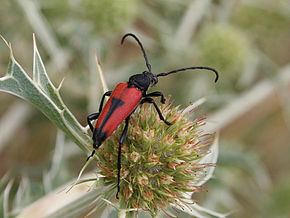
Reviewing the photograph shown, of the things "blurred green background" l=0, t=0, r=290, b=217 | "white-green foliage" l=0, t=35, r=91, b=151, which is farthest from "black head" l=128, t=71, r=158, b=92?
"blurred green background" l=0, t=0, r=290, b=217

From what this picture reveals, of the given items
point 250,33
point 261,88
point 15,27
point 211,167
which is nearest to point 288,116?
point 261,88

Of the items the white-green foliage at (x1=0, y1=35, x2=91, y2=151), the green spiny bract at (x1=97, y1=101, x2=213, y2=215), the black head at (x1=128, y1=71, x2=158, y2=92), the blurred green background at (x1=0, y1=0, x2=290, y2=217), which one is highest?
the blurred green background at (x1=0, y1=0, x2=290, y2=217)

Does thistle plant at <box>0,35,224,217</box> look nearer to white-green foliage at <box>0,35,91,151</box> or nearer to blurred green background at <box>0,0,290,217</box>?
white-green foliage at <box>0,35,91,151</box>

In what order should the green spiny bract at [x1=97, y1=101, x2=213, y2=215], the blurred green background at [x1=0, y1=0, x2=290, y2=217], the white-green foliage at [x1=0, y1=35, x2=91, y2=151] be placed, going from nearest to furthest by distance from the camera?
the white-green foliage at [x1=0, y1=35, x2=91, y2=151] → the green spiny bract at [x1=97, y1=101, x2=213, y2=215] → the blurred green background at [x1=0, y1=0, x2=290, y2=217]

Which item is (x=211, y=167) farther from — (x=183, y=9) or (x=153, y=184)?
(x=183, y=9)

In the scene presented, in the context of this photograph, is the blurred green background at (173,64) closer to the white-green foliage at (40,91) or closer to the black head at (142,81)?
the black head at (142,81)

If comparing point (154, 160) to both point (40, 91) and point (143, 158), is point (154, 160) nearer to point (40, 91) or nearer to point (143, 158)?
point (143, 158)
